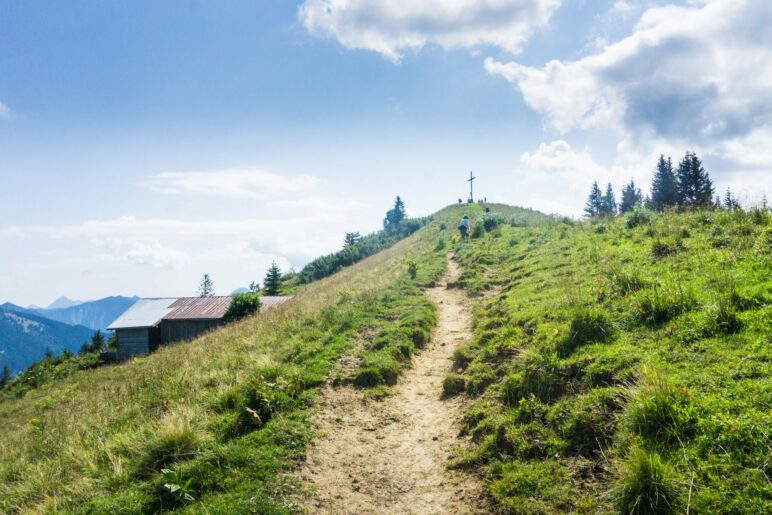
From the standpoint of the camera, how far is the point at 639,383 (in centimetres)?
593

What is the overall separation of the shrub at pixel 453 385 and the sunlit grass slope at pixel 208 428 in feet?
5.20

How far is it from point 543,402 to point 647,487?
104 inches

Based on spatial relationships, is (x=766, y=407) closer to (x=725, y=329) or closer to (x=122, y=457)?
(x=725, y=329)

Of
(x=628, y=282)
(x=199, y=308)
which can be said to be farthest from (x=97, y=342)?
(x=628, y=282)

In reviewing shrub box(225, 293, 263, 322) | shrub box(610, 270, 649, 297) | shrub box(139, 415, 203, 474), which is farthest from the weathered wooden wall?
shrub box(610, 270, 649, 297)

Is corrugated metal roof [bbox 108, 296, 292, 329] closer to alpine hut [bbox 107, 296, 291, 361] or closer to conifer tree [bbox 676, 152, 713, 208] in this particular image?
alpine hut [bbox 107, 296, 291, 361]

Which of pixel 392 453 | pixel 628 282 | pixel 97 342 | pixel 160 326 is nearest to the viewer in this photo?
pixel 392 453

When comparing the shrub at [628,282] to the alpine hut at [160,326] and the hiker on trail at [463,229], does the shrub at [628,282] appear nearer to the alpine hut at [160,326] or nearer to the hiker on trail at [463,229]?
the hiker on trail at [463,229]

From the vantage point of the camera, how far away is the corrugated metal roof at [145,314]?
142 feet

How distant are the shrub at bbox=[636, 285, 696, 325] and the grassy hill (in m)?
0.03

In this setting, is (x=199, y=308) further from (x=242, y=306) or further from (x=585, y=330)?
(x=585, y=330)

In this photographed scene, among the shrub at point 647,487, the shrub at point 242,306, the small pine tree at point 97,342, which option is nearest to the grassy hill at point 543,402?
the shrub at point 647,487

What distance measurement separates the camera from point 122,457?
7699 millimetres

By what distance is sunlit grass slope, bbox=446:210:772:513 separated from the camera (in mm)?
4633
